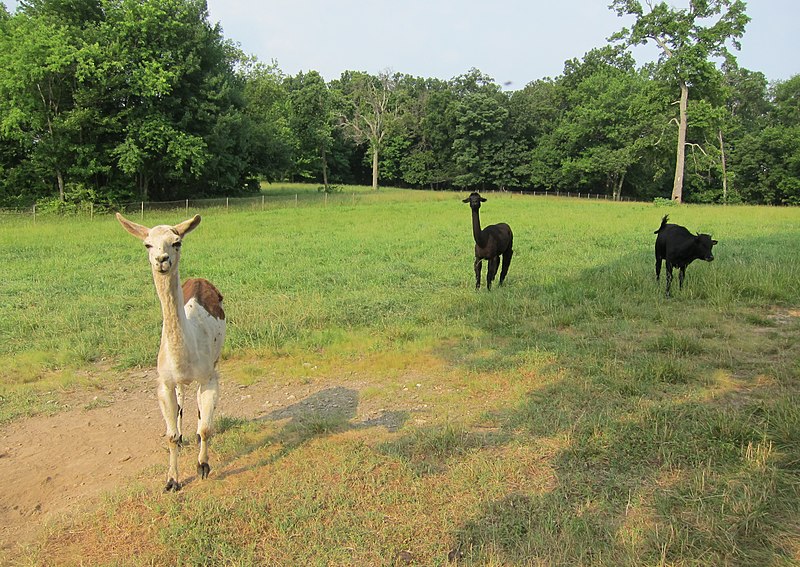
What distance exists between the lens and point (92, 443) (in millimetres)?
4809

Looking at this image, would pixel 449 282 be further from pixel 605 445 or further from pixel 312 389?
pixel 605 445

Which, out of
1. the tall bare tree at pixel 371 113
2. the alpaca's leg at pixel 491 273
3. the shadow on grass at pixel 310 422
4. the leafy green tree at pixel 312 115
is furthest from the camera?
the tall bare tree at pixel 371 113

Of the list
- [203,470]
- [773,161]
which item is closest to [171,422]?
[203,470]

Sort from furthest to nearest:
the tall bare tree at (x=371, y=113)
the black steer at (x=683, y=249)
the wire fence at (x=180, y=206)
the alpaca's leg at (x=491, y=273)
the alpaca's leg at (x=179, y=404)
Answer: the tall bare tree at (x=371, y=113) < the wire fence at (x=180, y=206) < the alpaca's leg at (x=491, y=273) < the black steer at (x=683, y=249) < the alpaca's leg at (x=179, y=404)

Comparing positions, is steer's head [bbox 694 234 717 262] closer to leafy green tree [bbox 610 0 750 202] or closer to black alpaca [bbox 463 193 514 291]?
black alpaca [bbox 463 193 514 291]

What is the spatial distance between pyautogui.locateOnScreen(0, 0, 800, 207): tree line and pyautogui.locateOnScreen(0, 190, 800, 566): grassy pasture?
19787 mm

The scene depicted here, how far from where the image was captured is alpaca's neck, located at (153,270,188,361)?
12.2 feet

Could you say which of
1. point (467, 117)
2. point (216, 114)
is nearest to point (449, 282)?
point (216, 114)

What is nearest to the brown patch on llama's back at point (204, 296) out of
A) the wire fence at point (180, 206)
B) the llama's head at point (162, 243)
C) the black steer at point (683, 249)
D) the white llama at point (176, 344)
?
the white llama at point (176, 344)

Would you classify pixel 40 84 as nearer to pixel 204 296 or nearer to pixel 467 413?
pixel 204 296

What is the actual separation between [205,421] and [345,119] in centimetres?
6108

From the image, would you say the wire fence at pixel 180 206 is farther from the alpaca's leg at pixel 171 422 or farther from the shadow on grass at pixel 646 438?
the alpaca's leg at pixel 171 422

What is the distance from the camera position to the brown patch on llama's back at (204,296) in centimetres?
469

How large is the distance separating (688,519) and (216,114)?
116 feet
